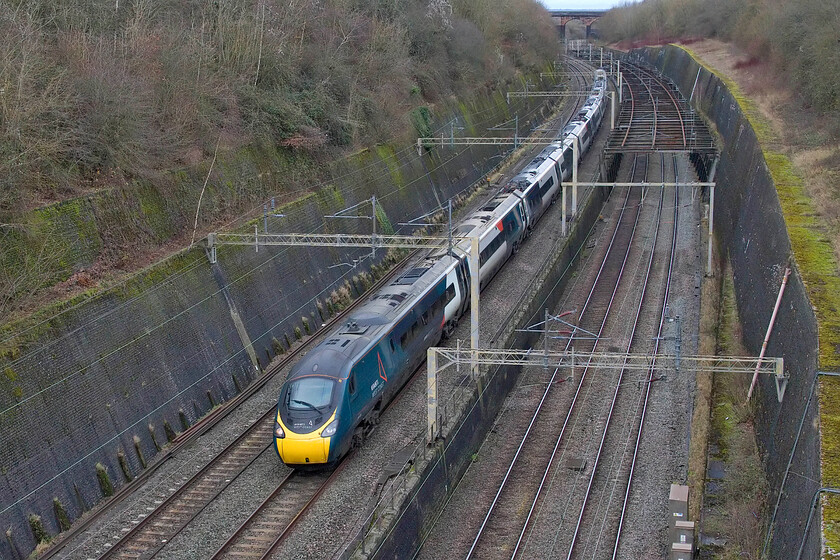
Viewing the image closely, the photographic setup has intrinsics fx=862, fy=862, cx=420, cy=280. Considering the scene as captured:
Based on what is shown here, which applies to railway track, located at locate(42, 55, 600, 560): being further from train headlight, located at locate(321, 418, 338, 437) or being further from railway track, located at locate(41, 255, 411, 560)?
train headlight, located at locate(321, 418, 338, 437)

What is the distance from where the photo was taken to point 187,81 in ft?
79.2

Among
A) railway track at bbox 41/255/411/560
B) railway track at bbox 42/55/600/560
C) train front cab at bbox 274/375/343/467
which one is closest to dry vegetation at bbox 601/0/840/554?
train front cab at bbox 274/375/343/467

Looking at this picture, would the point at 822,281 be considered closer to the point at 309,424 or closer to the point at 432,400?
the point at 432,400

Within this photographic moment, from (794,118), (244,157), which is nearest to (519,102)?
(794,118)

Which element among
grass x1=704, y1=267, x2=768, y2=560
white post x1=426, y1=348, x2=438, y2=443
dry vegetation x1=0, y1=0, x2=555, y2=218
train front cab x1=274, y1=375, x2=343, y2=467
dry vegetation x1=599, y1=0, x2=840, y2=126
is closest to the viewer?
grass x1=704, y1=267, x2=768, y2=560

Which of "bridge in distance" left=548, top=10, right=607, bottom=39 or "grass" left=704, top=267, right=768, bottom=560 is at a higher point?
"bridge in distance" left=548, top=10, right=607, bottom=39

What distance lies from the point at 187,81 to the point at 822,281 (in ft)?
56.0

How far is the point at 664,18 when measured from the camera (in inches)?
3748

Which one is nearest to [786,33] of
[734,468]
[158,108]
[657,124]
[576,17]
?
[657,124]

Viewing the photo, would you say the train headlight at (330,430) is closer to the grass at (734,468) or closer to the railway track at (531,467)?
the railway track at (531,467)

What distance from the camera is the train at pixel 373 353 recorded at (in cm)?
1597

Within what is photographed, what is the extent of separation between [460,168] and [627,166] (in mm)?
12958

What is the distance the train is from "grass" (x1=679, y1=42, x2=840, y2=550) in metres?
7.05

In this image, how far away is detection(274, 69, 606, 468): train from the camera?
1597cm
